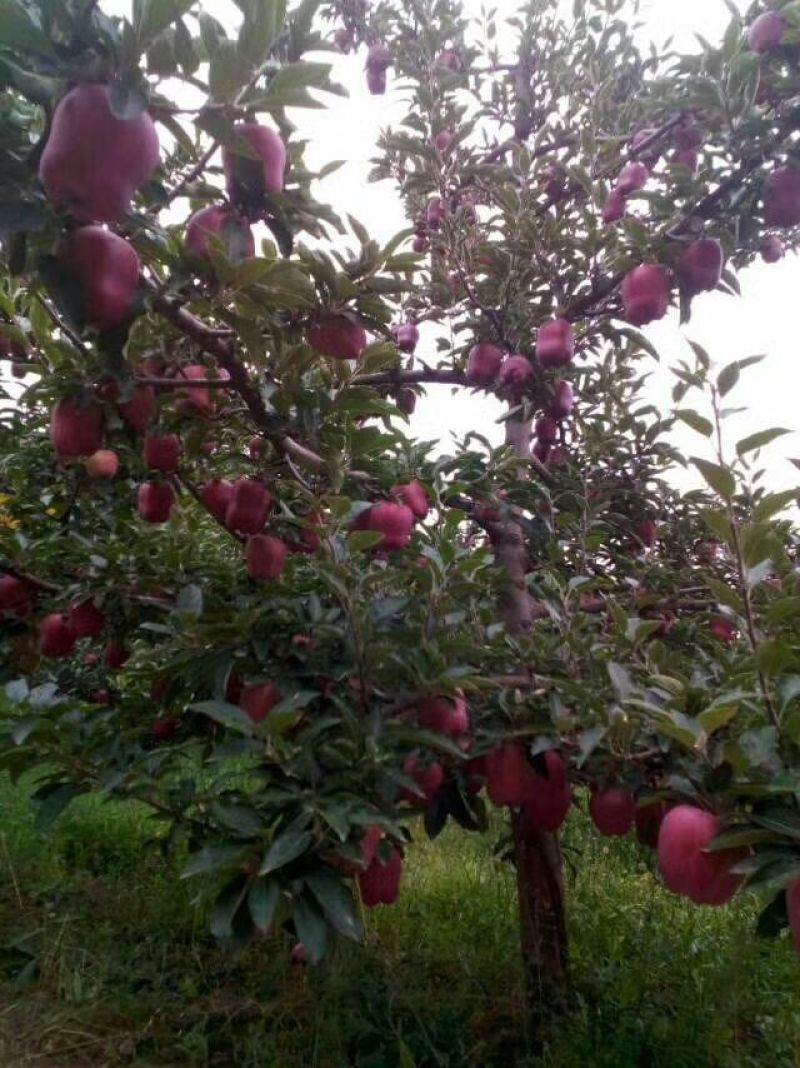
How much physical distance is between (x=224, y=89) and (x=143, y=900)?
2.41 m

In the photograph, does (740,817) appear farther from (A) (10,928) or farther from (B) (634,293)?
(A) (10,928)

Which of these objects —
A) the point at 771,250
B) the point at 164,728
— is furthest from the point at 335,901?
the point at 771,250

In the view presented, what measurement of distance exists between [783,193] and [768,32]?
12.8 inches

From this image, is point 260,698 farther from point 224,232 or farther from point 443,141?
point 443,141

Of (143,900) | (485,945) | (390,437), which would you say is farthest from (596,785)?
(143,900)

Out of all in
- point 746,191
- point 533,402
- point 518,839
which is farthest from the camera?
point 533,402

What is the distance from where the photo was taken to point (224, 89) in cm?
95

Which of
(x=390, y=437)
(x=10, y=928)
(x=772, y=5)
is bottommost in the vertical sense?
(x=10, y=928)

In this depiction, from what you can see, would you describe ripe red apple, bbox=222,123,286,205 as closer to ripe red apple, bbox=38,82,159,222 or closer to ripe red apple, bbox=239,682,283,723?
ripe red apple, bbox=38,82,159,222

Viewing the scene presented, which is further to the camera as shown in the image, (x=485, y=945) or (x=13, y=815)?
(x=13, y=815)

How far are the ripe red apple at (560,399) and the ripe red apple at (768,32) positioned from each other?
0.80 m

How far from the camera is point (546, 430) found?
8.57 ft

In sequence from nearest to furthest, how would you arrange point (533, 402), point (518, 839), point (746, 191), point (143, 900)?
point (746, 191)
point (518, 839)
point (533, 402)
point (143, 900)

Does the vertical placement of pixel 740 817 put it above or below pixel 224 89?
below
